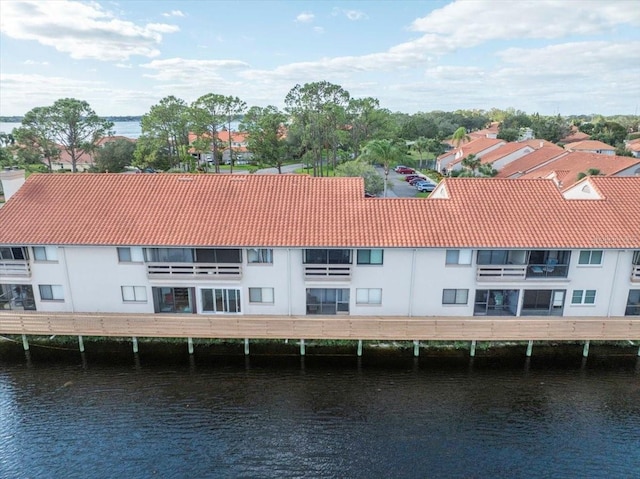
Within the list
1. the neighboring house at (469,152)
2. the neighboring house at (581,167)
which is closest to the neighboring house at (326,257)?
the neighboring house at (581,167)

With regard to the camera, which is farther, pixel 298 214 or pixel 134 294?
pixel 298 214

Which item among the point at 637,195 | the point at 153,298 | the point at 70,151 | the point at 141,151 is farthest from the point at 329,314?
the point at 70,151

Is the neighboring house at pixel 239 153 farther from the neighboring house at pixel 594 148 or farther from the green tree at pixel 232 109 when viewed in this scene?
the neighboring house at pixel 594 148

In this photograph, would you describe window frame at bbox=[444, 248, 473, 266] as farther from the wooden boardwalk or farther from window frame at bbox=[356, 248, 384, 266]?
window frame at bbox=[356, 248, 384, 266]

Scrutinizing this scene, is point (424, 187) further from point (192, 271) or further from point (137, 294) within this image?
point (137, 294)

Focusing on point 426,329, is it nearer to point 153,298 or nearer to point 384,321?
point 384,321

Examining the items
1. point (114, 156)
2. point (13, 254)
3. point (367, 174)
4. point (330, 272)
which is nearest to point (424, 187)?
point (367, 174)
